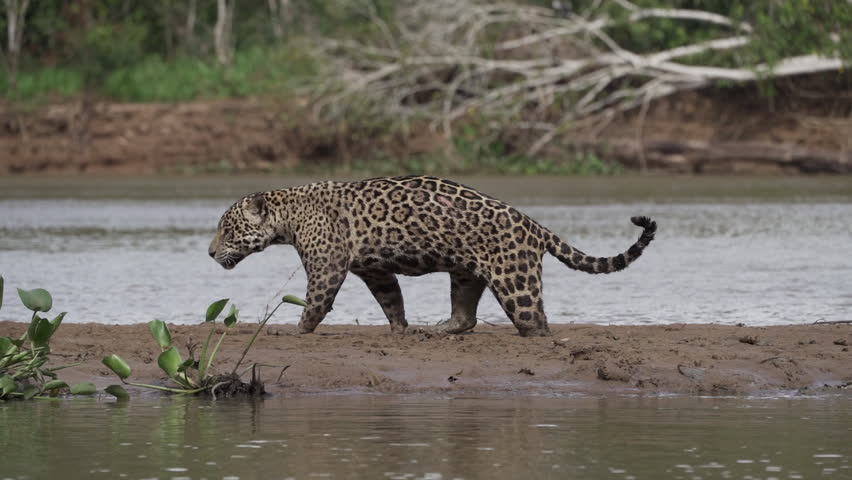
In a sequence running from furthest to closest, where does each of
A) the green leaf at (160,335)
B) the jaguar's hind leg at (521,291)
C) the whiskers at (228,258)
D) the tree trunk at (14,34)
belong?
the tree trunk at (14,34) → the whiskers at (228,258) → the jaguar's hind leg at (521,291) → the green leaf at (160,335)

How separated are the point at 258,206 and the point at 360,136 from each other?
27.3m

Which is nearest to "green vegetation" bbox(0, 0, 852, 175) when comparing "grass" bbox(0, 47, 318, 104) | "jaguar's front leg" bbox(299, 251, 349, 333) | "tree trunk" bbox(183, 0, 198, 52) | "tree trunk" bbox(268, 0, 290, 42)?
"grass" bbox(0, 47, 318, 104)


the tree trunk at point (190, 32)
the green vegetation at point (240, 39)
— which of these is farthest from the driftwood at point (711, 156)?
the tree trunk at point (190, 32)

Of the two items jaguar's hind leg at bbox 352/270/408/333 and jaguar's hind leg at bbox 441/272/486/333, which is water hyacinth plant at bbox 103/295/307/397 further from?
jaguar's hind leg at bbox 441/272/486/333

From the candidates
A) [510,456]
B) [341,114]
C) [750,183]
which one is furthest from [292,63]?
[510,456]

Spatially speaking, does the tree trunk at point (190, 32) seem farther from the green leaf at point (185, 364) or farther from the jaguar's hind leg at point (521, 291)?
the green leaf at point (185, 364)

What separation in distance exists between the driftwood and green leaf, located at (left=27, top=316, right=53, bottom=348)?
27629mm

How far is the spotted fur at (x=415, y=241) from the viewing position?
1094 cm

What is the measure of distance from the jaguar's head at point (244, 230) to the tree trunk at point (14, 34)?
3304 cm

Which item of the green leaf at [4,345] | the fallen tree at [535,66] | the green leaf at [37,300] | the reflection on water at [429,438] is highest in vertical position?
the fallen tree at [535,66]

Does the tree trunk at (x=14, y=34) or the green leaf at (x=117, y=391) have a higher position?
the tree trunk at (x=14, y=34)

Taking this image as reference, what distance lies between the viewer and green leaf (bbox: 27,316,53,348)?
9539mm

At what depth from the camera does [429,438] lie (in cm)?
812

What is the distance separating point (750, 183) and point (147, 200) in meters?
12.3
